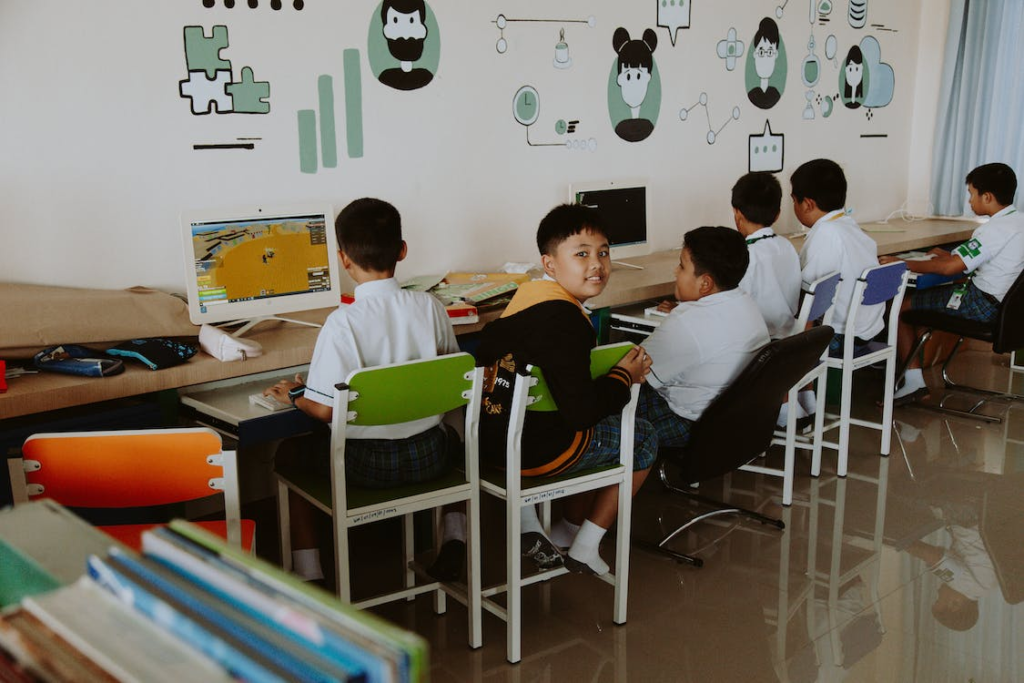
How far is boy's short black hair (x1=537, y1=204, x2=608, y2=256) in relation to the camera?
256 centimetres

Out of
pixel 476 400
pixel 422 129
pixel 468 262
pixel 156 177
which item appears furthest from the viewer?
pixel 468 262

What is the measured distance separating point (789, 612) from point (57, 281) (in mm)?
2201

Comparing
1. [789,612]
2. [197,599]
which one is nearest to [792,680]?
[789,612]

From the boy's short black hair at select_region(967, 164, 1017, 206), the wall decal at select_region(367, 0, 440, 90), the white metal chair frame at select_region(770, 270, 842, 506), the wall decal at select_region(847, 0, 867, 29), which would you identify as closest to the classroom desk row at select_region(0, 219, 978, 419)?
the white metal chair frame at select_region(770, 270, 842, 506)

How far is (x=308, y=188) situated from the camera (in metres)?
3.17

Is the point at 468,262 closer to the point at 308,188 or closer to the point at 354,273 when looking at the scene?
the point at 308,188

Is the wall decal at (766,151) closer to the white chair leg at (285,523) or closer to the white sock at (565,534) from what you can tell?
the white sock at (565,534)

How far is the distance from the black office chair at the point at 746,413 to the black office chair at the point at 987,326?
69.8 inches

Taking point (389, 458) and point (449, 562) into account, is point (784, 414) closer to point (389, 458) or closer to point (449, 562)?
point (449, 562)

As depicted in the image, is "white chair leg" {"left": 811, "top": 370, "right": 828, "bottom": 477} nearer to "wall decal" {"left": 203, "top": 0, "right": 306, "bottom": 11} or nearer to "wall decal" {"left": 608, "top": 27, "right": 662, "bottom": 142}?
"wall decal" {"left": 608, "top": 27, "right": 662, "bottom": 142}

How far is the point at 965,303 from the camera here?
432 centimetres

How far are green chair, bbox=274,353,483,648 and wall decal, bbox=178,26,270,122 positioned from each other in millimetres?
1136

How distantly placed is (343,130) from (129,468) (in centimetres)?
178

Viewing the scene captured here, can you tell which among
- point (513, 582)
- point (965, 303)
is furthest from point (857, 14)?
point (513, 582)
